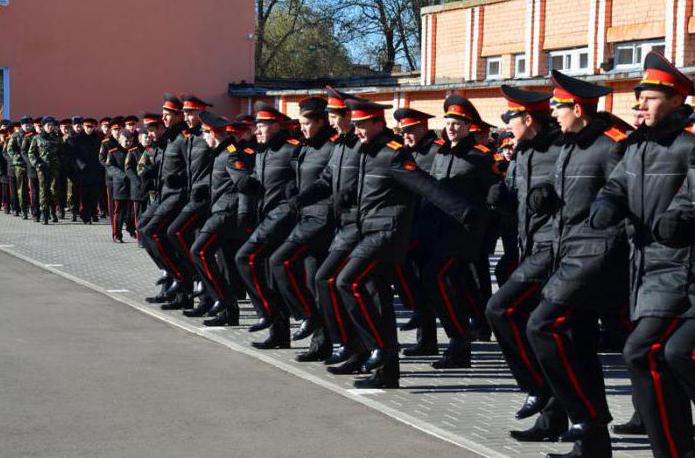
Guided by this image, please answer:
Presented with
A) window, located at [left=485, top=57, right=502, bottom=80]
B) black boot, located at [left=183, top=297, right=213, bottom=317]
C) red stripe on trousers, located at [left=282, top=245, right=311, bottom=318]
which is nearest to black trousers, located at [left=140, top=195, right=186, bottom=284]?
black boot, located at [left=183, top=297, right=213, bottom=317]

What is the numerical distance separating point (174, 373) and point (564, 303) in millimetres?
3227

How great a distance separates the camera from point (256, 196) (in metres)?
9.89

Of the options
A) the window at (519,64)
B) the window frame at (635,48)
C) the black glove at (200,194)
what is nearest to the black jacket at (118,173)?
the black glove at (200,194)

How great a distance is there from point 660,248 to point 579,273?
740mm

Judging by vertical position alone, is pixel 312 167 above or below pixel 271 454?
above

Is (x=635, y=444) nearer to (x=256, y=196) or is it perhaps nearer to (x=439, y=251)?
(x=439, y=251)

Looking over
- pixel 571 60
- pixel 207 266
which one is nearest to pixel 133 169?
pixel 207 266

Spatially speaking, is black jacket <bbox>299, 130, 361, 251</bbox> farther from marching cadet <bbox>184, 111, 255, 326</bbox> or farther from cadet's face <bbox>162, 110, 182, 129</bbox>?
cadet's face <bbox>162, 110, 182, 129</bbox>

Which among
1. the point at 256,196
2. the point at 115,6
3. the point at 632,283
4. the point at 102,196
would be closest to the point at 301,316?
the point at 256,196

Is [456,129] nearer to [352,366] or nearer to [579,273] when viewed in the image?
[352,366]

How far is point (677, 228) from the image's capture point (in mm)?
5074

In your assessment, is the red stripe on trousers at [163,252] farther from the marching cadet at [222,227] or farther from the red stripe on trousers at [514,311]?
the red stripe on trousers at [514,311]

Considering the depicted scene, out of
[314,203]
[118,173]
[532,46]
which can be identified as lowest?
[118,173]

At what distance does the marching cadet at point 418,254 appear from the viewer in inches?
372
